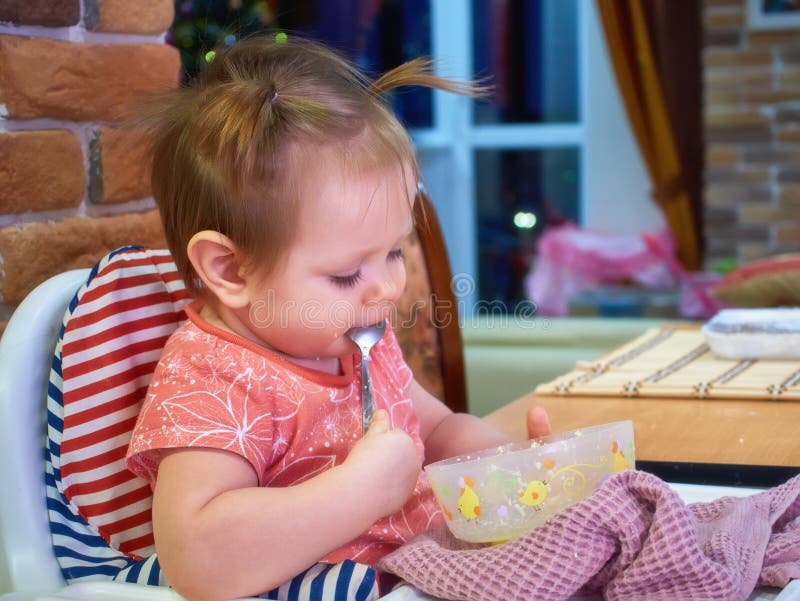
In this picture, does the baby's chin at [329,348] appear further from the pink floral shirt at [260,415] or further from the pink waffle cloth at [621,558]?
the pink waffle cloth at [621,558]

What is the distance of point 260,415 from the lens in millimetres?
848

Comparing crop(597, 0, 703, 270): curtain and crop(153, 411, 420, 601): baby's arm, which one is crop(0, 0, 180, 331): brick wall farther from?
crop(597, 0, 703, 270): curtain

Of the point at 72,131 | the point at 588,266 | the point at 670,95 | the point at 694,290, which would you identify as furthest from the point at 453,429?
the point at 670,95

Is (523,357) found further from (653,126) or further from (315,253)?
(653,126)

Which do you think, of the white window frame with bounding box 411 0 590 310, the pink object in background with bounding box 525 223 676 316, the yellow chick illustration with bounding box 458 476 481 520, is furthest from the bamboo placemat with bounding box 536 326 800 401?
the white window frame with bounding box 411 0 590 310

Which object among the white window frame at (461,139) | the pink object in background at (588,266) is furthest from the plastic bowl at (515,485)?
the white window frame at (461,139)

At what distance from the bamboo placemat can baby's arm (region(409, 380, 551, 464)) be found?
0.83 feet

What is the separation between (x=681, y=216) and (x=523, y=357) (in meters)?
2.12

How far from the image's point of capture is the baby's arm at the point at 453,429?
104 cm

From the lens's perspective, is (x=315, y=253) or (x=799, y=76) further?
(x=799, y=76)

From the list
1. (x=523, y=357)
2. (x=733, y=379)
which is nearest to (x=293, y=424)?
(x=733, y=379)

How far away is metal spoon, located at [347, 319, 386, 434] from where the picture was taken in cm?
93

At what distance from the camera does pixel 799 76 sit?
406 cm

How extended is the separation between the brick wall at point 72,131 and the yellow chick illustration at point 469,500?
0.52 metres
